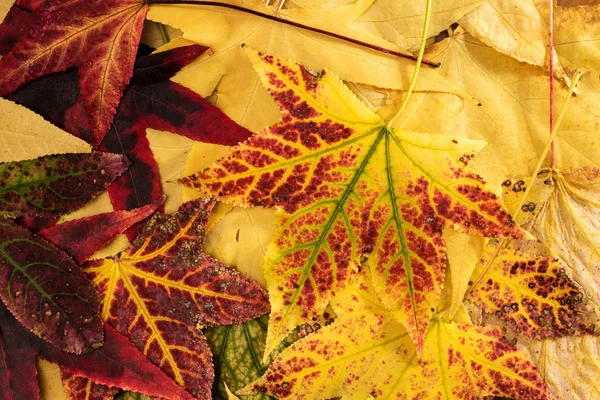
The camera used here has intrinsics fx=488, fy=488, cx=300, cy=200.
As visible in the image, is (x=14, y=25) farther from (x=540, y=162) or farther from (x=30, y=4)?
(x=540, y=162)

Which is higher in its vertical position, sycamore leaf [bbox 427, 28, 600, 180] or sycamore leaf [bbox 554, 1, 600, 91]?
sycamore leaf [bbox 554, 1, 600, 91]

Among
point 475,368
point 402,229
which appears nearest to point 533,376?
point 475,368

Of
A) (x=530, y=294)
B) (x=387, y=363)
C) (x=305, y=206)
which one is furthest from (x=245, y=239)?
(x=530, y=294)

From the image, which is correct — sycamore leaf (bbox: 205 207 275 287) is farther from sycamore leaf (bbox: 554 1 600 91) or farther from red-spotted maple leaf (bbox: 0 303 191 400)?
sycamore leaf (bbox: 554 1 600 91)

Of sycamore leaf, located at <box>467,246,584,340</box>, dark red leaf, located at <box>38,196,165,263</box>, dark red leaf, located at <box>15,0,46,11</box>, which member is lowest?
dark red leaf, located at <box>38,196,165,263</box>

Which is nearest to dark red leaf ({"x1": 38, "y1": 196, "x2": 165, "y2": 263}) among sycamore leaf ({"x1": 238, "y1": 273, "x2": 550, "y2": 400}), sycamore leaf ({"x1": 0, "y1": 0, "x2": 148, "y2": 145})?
sycamore leaf ({"x1": 0, "y1": 0, "x2": 148, "y2": 145})

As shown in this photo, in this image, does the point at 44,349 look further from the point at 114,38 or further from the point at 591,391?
the point at 591,391
